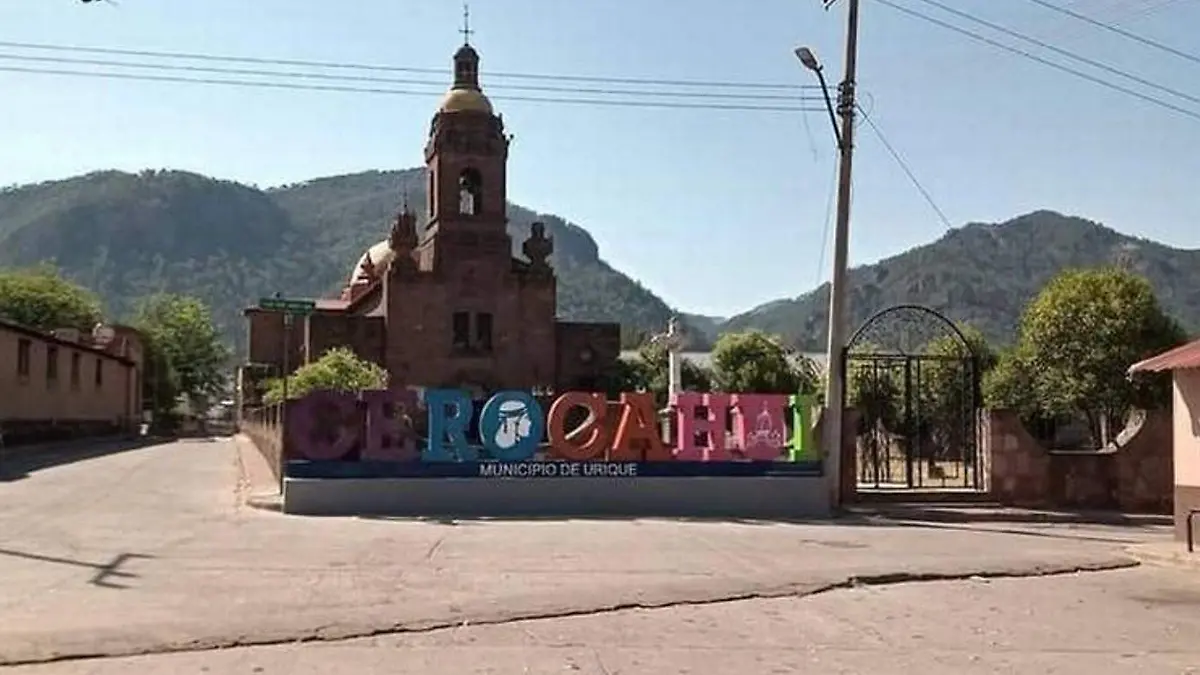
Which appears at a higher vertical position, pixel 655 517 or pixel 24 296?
pixel 24 296

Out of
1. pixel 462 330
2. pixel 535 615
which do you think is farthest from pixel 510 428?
pixel 462 330

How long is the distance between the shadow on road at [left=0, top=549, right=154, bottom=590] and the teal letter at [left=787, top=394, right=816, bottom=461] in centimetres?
1309

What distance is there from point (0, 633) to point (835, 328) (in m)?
17.8

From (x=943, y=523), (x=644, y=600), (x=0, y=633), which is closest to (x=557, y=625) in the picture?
(x=644, y=600)

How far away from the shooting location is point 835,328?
2625 centimetres

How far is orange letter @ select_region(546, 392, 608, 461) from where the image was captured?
25.5 metres

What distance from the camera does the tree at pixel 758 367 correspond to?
238 ft

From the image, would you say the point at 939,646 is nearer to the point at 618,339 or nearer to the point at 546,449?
the point at 546,449

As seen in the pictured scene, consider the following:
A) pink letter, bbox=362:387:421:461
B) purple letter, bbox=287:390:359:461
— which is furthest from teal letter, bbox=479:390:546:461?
purple letter, bbox=287:390:359:461

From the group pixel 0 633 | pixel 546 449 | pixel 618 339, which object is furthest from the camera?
pixel 618 339

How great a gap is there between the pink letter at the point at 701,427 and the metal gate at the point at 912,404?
274cm

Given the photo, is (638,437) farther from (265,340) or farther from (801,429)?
(265,340)

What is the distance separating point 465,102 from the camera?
66.6m

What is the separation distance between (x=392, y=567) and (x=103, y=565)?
3291 millimetres
